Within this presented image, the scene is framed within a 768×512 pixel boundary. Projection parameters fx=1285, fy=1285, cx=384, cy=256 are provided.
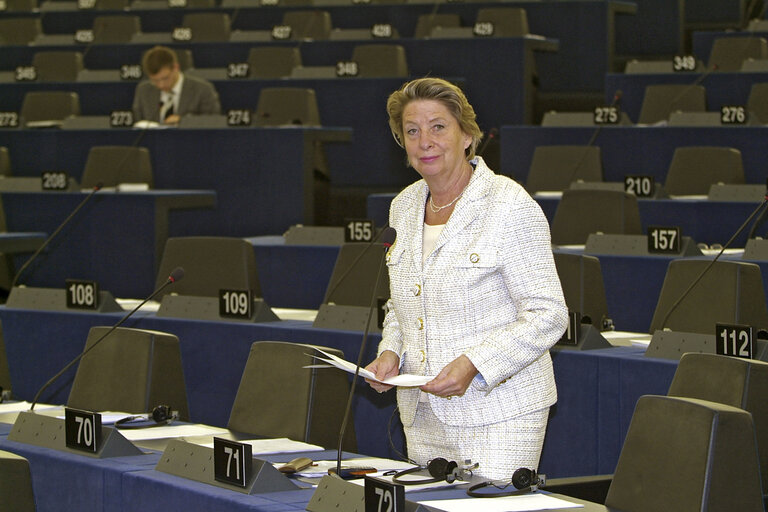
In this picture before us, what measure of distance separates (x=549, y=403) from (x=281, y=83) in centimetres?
551

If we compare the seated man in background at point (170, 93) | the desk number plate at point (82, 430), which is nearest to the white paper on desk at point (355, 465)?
the desk number plate at point (82, 430)

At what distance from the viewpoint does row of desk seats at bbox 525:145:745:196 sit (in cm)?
588

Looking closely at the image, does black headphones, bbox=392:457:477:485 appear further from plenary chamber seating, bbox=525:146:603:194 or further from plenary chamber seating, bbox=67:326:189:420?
plenary chamber seating, bbox=525:146:603:194

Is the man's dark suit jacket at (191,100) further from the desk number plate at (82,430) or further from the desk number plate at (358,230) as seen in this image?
the desk number plate at (82,430)

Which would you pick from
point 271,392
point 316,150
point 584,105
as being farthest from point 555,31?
point 271,392

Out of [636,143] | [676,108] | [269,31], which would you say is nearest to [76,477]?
[636,143]

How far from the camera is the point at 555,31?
27.5 ft

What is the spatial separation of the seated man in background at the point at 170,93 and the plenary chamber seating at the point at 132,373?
3665 mm

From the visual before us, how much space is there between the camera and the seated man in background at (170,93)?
22.9 feet

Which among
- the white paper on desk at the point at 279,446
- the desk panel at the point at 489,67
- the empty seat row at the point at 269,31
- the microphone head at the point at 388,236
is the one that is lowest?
the white paper on desk at the point at 279,446

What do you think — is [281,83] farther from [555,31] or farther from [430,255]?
[430,255]

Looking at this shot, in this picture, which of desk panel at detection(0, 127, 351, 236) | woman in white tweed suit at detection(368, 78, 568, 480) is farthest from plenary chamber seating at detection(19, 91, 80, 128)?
woman in white tweed suit at detection(368, 78, 568, 480)

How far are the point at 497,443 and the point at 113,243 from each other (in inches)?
166

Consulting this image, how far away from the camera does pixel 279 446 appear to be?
2.72 meters
